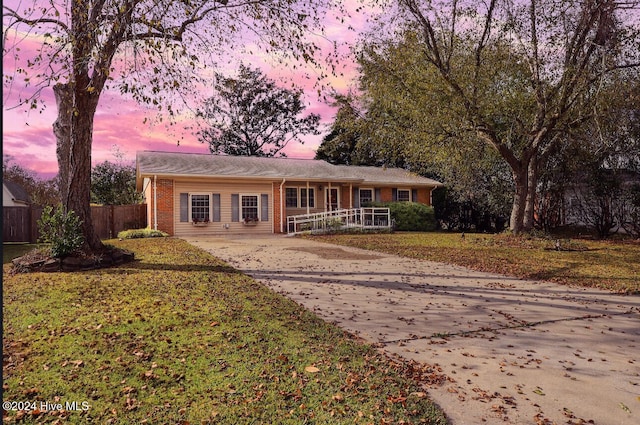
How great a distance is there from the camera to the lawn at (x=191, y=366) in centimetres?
305

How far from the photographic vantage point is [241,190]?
21812 mm

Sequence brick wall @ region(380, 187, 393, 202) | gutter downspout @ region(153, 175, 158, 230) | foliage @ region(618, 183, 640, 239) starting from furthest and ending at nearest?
A: brick wall @ region(380, 187, 393, 202), gutter downspout @ region(153, 175, 158, 230), foliage @ region(618, 183, 640, 239)

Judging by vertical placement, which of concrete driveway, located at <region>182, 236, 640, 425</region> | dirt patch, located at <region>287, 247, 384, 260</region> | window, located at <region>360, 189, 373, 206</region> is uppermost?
window, located at <region>360, 189, 373, 206</region>

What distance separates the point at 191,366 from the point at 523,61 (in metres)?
15.8

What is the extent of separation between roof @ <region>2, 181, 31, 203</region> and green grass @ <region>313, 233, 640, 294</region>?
114ft

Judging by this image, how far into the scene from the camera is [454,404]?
3141 millimetres

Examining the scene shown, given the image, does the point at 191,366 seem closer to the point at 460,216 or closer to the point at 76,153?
the point at 76,153

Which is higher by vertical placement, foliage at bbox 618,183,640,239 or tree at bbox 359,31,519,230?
tree at bbox 359,31,519,230

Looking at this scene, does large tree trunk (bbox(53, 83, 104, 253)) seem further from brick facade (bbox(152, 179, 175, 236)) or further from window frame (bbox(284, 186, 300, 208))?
window frame (bbox(284, 186, 300, 208))

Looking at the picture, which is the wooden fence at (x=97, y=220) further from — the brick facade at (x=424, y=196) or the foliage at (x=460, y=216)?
the foliage at (x=460, y=216)

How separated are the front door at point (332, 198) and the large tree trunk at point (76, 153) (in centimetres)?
1560

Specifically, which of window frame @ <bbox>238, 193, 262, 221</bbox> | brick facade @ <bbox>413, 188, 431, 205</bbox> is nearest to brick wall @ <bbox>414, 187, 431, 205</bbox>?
brick facade @ <bbox>413, 188, 431, 205</bbox>

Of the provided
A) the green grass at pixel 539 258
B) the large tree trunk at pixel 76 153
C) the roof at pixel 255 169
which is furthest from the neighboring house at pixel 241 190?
the large tree trunk at pixel 76 153

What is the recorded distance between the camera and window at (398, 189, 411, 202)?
2675 centimetres
